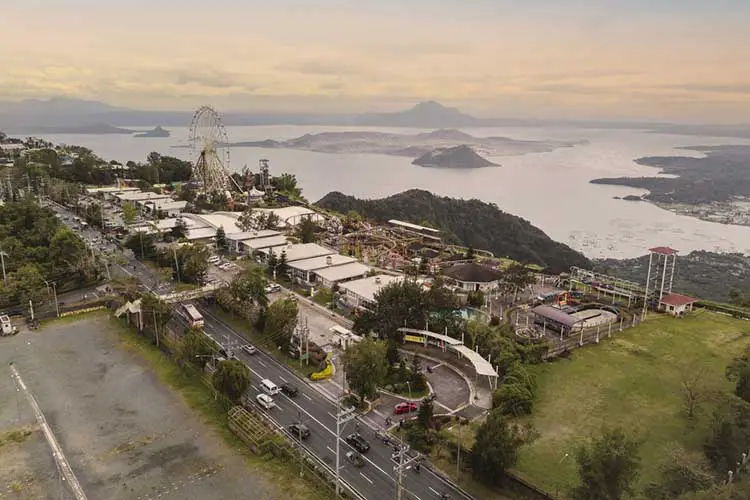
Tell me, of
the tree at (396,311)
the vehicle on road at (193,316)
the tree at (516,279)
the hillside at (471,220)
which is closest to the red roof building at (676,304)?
the tree at (516,279)

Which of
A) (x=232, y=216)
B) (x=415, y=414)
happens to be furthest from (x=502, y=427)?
(x=232, y=216)

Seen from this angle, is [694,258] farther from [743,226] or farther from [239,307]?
[239,307]

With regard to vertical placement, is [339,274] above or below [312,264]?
below

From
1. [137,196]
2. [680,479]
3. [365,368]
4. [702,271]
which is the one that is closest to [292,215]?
[137,196]

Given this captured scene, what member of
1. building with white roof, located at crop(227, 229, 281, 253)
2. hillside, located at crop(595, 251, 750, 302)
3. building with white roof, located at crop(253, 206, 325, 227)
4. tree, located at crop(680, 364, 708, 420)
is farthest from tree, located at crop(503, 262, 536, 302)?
hillside, located at crop(595, 251, 750, 302)

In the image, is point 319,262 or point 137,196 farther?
point 137,196

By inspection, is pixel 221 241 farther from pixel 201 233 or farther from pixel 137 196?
pixel 137 196
